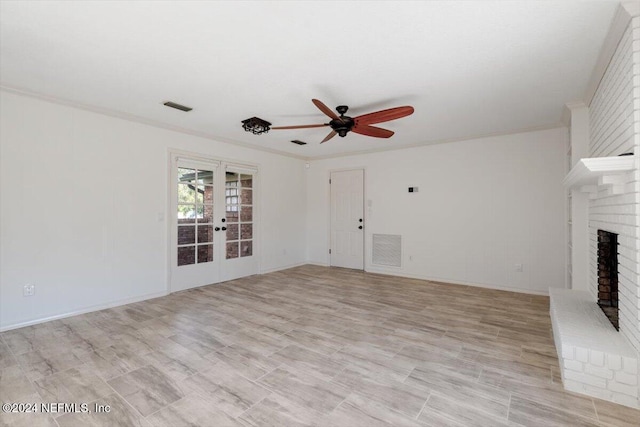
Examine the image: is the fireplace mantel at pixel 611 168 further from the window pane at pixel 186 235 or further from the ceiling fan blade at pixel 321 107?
the window pane at pixel 186 235

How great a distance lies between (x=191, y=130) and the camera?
183 inches

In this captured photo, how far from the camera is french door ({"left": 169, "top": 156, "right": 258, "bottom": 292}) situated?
181 inches

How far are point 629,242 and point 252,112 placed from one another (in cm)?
381

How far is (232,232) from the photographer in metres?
5.45

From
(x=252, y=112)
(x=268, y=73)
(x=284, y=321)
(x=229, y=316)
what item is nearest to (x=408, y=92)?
(x=268, y=73)

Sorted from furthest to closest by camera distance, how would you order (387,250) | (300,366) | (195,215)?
(387,250), (195,215), (300,366)

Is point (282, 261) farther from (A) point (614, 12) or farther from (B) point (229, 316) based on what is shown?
(A) point (614, 12)

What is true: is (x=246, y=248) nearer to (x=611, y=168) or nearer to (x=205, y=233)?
(x=205, y=233)

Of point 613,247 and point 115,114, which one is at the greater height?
point 115,114

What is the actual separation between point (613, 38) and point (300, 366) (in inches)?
136

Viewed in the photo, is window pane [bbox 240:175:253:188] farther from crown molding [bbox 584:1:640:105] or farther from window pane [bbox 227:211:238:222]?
crown molding [bbox 584:1:640:105]

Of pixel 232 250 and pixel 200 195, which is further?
pixel 232 250

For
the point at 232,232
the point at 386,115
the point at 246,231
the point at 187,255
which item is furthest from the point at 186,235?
the point at 386,115

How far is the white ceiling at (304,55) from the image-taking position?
1.92 metres
